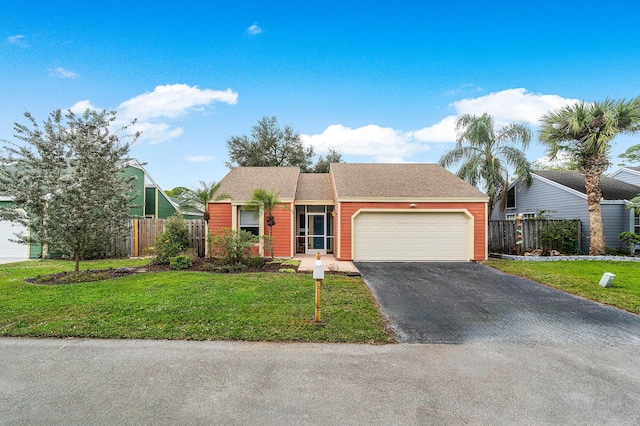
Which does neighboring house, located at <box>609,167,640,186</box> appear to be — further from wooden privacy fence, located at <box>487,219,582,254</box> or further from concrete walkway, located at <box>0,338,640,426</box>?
concrete walkway, located at <box>0,338,640,426</box>

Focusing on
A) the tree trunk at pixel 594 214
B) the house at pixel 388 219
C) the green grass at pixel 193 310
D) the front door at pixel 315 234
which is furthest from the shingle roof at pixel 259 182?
the tree trunk at pixel 594 214

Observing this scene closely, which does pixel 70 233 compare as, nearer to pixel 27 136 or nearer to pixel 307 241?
pixel 27 136

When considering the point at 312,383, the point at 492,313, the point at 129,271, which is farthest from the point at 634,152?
the point at 129,271

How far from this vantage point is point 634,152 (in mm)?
14344

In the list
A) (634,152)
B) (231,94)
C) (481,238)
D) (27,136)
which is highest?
(231,94)

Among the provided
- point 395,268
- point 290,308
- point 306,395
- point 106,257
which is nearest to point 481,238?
point 395,268

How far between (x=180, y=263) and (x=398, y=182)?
9220 mm

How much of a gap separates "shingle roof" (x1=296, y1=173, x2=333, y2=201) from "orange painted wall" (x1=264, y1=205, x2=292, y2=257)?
105 cm

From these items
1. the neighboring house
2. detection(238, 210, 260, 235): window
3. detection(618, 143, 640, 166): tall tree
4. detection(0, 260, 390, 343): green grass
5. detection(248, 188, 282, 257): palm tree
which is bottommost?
detection(0, 260, 390, 343): green grass

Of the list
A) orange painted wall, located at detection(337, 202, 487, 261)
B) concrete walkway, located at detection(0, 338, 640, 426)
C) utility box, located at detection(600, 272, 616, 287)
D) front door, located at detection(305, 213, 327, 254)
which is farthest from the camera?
front door, located at detection(305, 213, 327, 254)

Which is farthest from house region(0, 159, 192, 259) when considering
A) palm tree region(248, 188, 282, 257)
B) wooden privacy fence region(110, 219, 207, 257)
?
palm tree region(248, 188, 282, 257)

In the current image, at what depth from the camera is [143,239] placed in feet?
44.4

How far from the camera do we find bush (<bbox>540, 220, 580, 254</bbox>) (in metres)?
13.1

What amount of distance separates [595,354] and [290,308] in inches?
169
